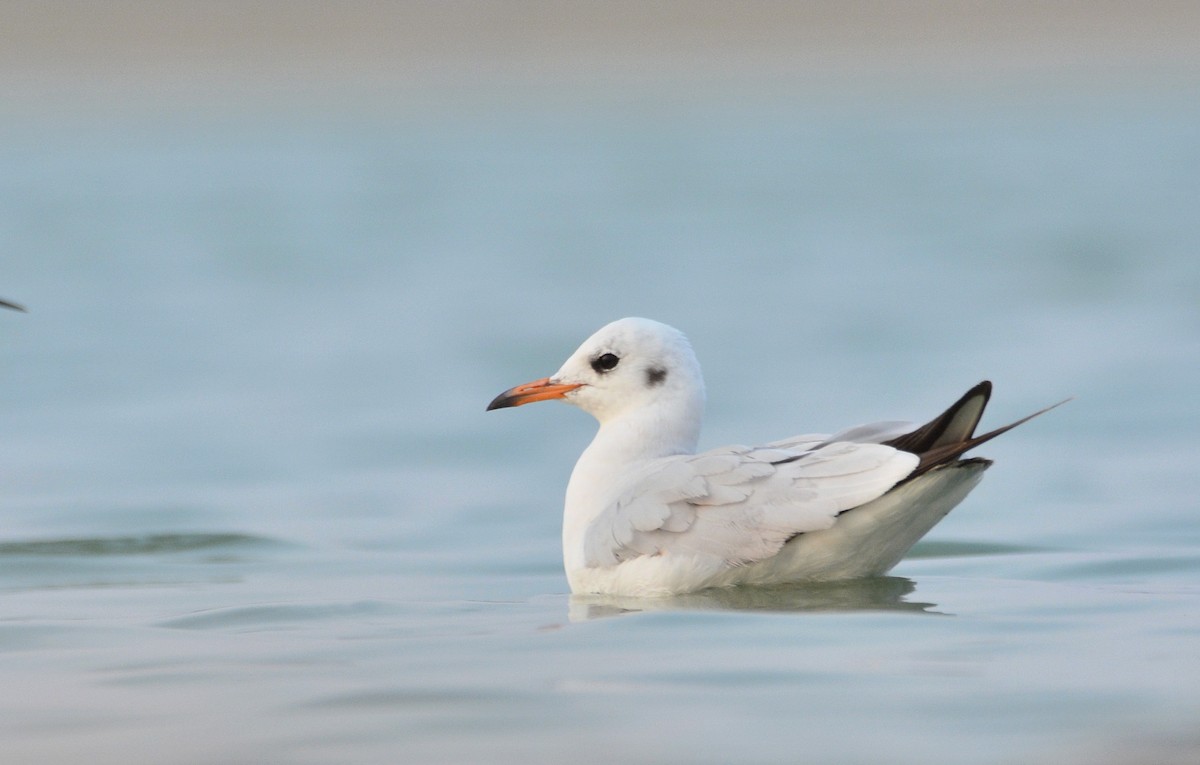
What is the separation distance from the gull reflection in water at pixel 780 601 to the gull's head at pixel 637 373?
885 millimetres

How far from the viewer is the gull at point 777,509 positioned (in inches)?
241

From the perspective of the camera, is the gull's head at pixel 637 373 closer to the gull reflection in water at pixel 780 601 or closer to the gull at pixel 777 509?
the gull at pixel 777 509

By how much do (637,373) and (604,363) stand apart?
0.14 meters

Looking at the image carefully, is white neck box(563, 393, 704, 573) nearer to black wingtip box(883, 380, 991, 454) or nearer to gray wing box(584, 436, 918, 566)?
gray wing box(584, 436, 918, 566)

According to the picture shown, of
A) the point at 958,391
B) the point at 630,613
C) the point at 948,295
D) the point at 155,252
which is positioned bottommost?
the point at 630,613

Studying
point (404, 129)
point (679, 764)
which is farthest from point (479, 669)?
point (404, 129)

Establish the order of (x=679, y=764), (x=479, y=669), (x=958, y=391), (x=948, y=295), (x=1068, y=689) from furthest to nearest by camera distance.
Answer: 1. (x=948, y=295)
2. (x=958, y=391)
3. (x=479, y=669)
4. (x=1068, y=689)
5. (x=679, y=764)

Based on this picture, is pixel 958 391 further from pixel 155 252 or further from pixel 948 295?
pixel 155 252

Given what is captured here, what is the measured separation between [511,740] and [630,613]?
1.64m

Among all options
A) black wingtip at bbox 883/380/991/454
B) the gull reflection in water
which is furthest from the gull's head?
black wingtip at bbox 883/380/991/454

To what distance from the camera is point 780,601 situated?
6133 millimetres

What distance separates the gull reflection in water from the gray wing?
0.14 m

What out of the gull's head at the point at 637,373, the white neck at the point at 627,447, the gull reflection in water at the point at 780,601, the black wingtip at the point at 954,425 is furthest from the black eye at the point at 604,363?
the black wingtip at the point at 954,425

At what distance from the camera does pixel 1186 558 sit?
288 inches
